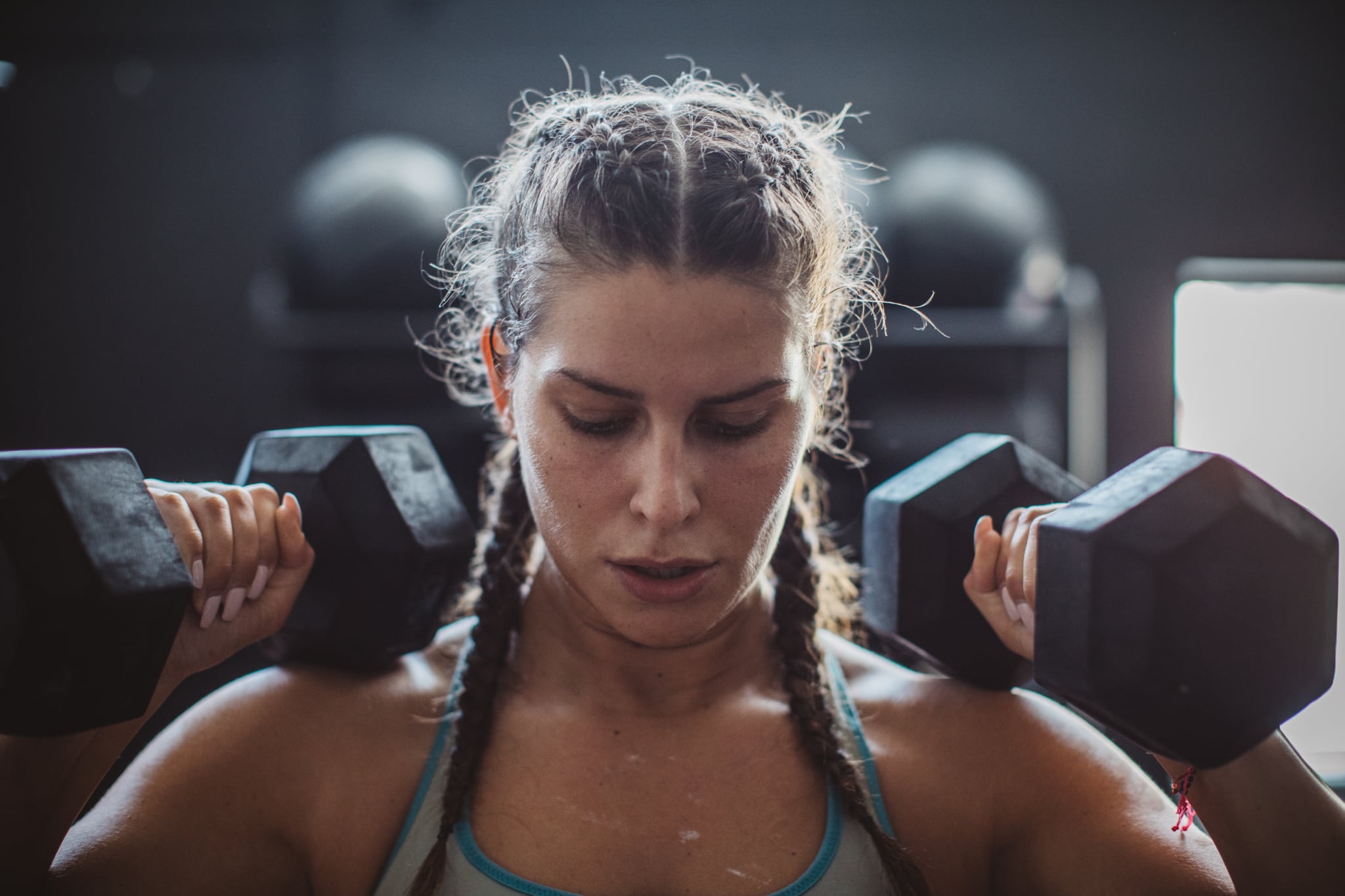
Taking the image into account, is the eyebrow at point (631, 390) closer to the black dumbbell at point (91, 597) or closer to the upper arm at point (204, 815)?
the black dumbbell at point (91, 597)

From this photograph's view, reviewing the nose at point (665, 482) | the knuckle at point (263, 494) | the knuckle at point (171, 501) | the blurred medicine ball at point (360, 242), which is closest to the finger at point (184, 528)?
the knuckle at point (171, 501)

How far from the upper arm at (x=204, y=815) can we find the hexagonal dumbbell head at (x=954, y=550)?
765mm

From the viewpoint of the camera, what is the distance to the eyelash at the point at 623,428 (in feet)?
3.32

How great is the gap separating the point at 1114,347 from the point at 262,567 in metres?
3.10

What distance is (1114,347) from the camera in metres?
3.36

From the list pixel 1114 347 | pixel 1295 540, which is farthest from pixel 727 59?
pixel 1295 540

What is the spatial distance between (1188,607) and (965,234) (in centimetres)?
178

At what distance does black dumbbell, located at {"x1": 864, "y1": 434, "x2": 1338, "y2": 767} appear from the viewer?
0.84 m

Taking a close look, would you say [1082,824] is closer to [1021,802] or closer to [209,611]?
[1021,802]

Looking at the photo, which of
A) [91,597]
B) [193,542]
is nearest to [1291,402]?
[193,542]

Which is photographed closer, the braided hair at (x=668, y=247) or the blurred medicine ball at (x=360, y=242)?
the braided hair at (x=668, y=247)

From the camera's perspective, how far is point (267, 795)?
1063 millimetres

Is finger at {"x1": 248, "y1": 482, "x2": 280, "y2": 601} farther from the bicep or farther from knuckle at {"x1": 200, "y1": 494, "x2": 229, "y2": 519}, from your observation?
the bicep

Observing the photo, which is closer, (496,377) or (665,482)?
(665,482)
